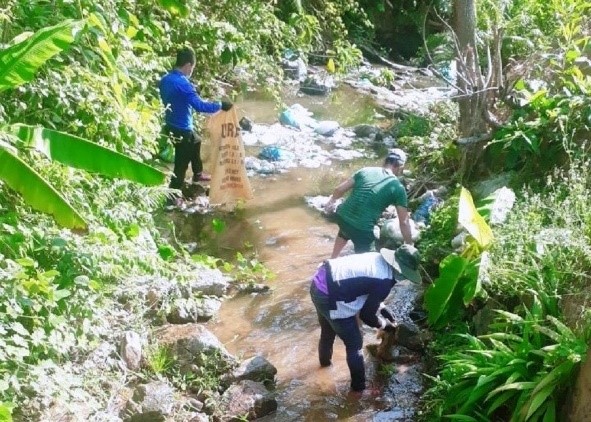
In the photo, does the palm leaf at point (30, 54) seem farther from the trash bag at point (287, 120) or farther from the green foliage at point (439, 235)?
the trash bag at point (287, 120)

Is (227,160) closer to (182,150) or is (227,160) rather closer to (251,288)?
(182,150)

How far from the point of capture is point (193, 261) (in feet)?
19.8

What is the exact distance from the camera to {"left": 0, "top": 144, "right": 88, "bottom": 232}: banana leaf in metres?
3.74

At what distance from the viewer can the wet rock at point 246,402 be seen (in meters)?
4.48

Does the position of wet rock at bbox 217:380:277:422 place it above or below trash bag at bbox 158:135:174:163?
below

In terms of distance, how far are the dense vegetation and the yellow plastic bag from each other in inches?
34.7

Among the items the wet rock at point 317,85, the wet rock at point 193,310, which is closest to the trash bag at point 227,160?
the wet rock at point 193,310

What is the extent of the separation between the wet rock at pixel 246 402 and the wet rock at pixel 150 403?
0.38m

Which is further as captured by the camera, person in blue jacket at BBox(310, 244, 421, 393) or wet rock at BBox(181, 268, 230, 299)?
wet rock at BBox(181, 268, 230, 299)

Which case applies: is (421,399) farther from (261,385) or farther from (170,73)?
(170,73)

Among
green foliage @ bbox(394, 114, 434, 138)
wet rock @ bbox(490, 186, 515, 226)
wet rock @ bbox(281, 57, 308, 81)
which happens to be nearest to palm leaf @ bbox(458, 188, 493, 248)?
wet rock @ bbox(490, 186, 515, 226)

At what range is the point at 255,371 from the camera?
4.83 meters

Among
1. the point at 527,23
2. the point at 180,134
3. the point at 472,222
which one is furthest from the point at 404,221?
the point at 527,23

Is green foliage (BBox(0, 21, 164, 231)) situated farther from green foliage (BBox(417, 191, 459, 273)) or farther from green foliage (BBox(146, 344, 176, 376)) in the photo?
green foliage (BBox(417, 191, 459, 273))
